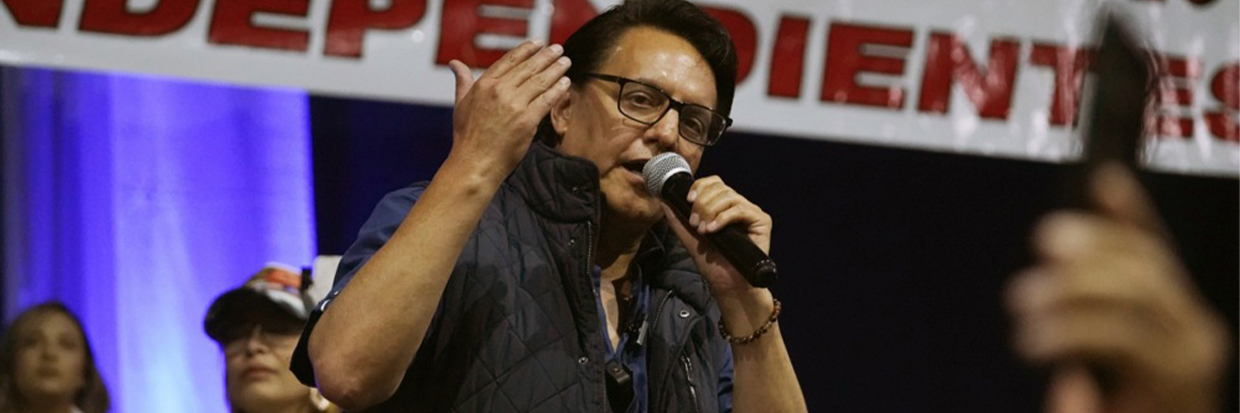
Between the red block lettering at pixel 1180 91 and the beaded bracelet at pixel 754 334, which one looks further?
the red block lettering at pixel 1180 91

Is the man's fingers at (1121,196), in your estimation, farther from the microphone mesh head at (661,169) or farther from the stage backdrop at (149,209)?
the stage backdrop at (149,209)

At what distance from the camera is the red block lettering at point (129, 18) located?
2848 mm

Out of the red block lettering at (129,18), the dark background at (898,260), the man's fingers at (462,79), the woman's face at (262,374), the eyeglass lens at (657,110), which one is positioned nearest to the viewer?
the man's fingers at (462,79)

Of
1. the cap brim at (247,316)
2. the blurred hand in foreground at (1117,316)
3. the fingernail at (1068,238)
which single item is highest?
the fingernail at (1068,238)

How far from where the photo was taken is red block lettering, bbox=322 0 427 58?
297cm

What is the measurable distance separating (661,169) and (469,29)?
1465 mm

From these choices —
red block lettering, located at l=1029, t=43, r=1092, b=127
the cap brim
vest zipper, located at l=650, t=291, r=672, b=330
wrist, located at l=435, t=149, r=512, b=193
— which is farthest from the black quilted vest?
red block lettering, located at l=1029, t=43, r=1092, b=127

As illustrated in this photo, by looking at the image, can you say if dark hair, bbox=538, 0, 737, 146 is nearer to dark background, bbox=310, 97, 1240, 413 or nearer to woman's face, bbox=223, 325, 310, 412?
woman's face, bbox=223, 325, 310, 412

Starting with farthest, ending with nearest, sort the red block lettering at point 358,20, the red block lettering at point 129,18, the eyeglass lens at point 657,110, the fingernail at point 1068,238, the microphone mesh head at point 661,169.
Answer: the red block lettering at point 358,20 < the red block lettering at point 129,18 < the eyeglass lens at point 657,110 < the microphone mesh head at point 661,169 < the fingernail at point 1068,238

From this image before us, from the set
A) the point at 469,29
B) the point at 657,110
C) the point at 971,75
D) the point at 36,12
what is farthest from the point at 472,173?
the point at 971,75

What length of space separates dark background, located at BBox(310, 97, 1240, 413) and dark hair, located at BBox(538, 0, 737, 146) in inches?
58.4

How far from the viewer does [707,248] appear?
1684mm

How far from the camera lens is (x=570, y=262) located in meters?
1.57

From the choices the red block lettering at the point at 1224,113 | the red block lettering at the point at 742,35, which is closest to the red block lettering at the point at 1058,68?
the red block lettering at the point at 1224,113
